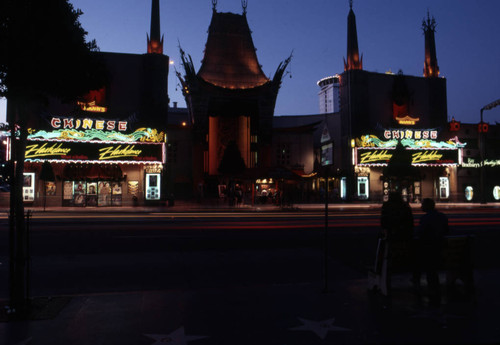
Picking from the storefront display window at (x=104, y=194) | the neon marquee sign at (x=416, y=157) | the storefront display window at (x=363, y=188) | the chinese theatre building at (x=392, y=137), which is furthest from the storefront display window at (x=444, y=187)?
the storefront display window at (x=104, y=194)

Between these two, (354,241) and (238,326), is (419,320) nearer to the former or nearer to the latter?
(238,326)

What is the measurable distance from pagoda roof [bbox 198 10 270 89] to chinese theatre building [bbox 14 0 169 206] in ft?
28.9

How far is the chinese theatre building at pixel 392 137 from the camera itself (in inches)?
1635

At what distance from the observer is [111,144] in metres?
34.3

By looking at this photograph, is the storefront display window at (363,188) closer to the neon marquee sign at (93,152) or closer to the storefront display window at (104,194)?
the neon marquee sign at (93,152)

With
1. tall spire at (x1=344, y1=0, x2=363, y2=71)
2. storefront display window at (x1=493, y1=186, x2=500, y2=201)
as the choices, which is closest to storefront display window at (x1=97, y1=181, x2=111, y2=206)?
tall spire at (x1=344, y1=0, x2=363, y2=71)

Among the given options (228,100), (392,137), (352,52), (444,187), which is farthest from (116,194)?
(444,187)

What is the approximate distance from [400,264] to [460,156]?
133 feet

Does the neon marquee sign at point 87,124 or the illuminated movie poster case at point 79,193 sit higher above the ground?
the neon marquee sign at point 87,124

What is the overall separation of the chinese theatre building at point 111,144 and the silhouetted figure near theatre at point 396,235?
28892 mm

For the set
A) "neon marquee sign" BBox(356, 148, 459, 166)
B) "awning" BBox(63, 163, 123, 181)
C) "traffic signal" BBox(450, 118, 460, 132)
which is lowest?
"awning" BBox(63, 163, 123, 181)

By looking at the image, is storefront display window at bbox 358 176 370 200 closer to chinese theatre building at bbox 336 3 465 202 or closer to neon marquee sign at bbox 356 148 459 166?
chinese theatre building at bbox 336 3 465 202

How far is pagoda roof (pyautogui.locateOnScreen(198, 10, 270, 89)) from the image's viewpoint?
4647 cm

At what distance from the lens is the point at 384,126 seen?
1714 inches
